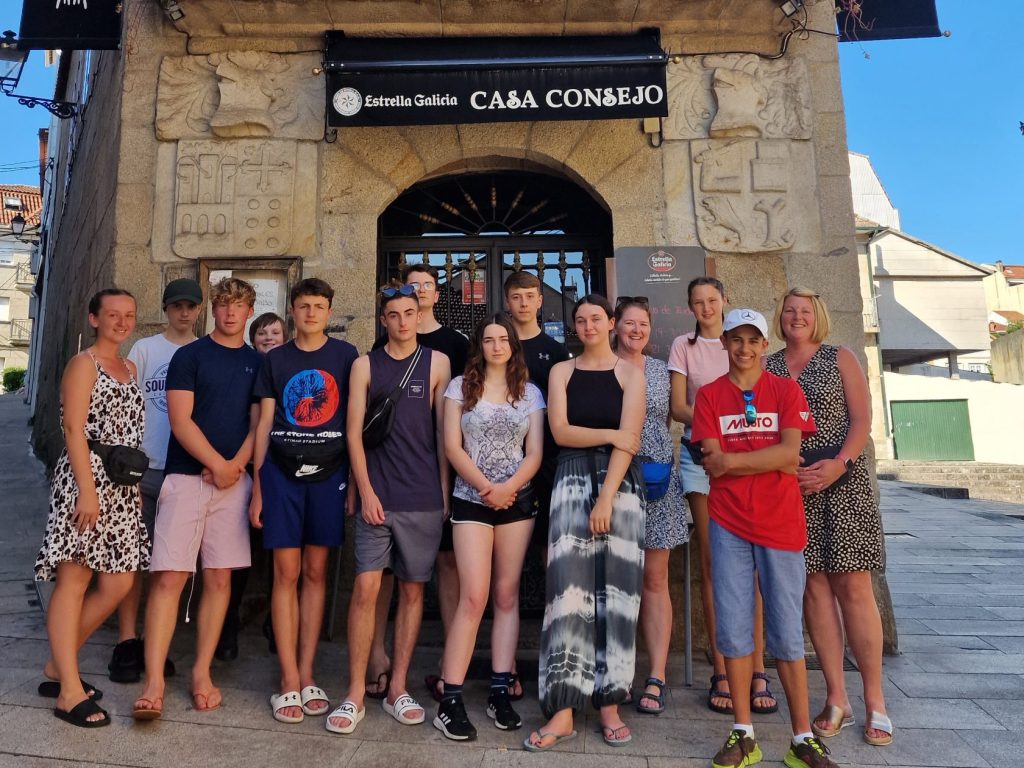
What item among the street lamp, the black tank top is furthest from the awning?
the street lamp

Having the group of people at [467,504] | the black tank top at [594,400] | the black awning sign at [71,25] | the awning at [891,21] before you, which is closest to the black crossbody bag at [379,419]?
the group of people at [467,504]

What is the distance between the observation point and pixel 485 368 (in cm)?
327

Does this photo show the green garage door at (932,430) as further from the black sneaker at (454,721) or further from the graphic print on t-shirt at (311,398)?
the graphic print on t-shirt at (311,398)

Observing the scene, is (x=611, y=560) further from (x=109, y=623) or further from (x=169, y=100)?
(x=169, y=100)

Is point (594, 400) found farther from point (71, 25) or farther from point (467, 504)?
point (71, 25)

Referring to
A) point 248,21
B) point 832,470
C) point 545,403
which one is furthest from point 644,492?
point 248,21

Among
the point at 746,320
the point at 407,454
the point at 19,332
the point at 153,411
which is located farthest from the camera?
the point at 19,332

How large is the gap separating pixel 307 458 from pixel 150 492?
109cm

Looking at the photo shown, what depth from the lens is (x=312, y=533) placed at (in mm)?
3182

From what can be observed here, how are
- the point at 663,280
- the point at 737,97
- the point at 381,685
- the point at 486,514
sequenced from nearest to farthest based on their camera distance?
the point at 486,514, the point at 381,685, the point at 663,280, the point at 737,97

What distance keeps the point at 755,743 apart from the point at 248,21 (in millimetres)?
5481

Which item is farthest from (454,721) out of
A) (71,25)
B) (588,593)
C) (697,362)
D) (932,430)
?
(932,430)

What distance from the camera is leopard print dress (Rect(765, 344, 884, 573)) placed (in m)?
3.06

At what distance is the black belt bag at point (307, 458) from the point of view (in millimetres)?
3186
